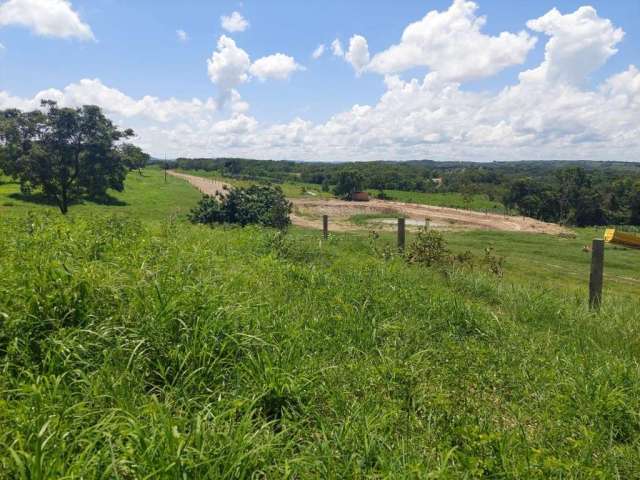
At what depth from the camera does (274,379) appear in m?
2.74

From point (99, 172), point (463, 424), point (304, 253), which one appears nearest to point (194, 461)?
point (463, 424)

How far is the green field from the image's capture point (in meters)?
2.09

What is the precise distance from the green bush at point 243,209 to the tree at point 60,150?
8.61m

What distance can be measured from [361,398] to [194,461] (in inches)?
50.3

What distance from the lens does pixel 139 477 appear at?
1.82 m

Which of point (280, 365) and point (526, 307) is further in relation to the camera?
point (526, 307)

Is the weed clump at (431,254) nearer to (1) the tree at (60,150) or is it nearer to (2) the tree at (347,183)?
(1) the tree at (60,150)

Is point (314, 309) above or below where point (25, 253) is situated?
below

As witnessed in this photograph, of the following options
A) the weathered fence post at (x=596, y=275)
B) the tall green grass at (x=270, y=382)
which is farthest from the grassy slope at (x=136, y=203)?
the tall green grass at (x=270, y=382)

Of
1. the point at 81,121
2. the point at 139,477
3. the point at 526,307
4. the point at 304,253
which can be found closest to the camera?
the point at 139,477

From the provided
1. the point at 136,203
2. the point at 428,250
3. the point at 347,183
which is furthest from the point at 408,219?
the point at 428,250

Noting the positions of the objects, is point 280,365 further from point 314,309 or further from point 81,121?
point 81,121

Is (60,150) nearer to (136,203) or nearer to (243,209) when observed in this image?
(243,209)

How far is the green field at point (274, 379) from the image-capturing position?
2.09 meters
